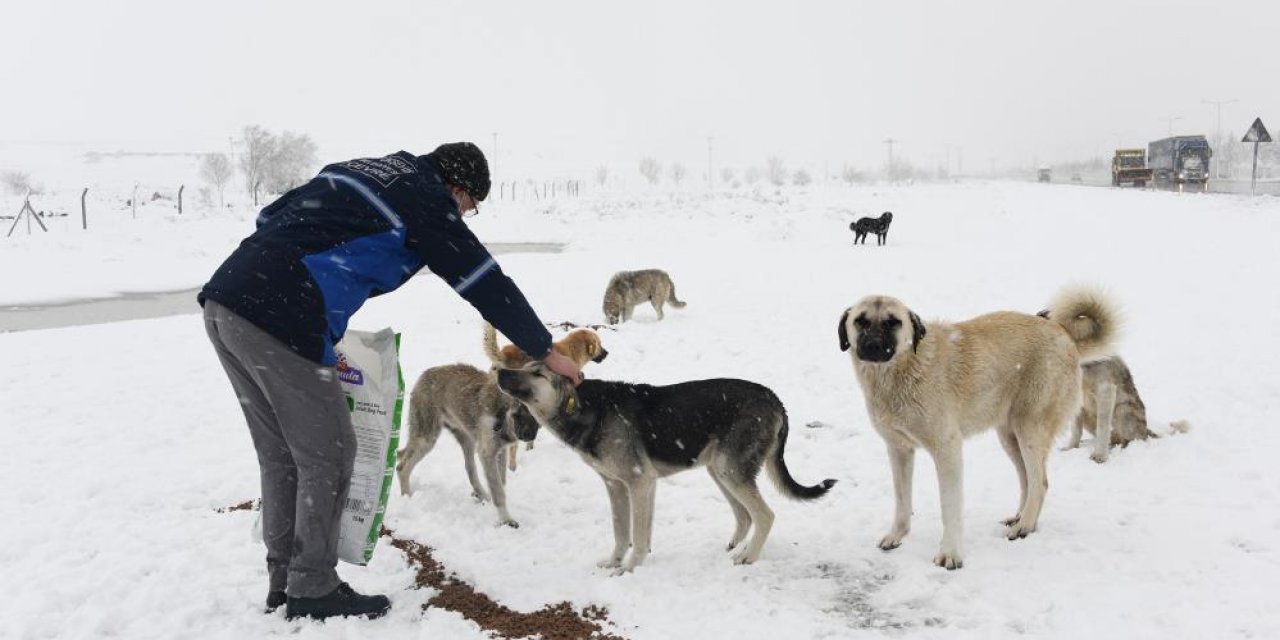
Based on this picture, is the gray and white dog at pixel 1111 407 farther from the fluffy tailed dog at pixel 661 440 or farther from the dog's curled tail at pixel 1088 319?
the fluffy tailed dog at pixel 661 440

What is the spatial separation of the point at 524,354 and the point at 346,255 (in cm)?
314

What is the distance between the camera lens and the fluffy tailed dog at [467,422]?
5.96 metres

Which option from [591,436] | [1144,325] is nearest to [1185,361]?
[1144,325]

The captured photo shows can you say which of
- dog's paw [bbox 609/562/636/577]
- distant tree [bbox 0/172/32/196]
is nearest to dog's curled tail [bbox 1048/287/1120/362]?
dog's paw [bbox 609/562/636/577]

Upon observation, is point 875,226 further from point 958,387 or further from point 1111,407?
point 958,387

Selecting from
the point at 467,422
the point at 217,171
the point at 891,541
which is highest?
the point at 217,171

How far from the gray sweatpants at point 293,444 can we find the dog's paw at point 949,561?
3.56 m

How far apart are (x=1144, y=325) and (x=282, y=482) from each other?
39.5ft

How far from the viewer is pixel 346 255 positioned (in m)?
3.71

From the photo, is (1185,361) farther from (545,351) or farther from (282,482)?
(282,482)

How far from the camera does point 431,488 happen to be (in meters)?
6.51

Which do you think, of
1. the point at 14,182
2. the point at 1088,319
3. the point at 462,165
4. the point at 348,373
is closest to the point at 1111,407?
the point at 1088,319

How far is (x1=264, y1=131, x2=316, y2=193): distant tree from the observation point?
71.9 m

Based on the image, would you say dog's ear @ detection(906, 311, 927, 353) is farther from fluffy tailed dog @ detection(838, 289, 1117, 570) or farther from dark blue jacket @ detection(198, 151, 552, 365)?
dark blue jacket @ detection(198, 151, 552, 365)
